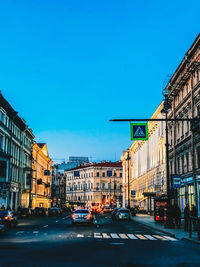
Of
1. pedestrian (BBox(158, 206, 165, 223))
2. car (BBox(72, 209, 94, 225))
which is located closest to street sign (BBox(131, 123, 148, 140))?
car (BBox(72, 209, 94, 225))

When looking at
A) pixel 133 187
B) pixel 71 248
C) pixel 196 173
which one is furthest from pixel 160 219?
pixel 133 187

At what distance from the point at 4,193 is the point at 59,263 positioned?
4665 centimetres

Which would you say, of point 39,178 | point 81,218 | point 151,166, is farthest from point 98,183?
point 81,218

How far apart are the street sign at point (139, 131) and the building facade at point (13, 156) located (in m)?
32.2

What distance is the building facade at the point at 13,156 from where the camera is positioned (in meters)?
53.9

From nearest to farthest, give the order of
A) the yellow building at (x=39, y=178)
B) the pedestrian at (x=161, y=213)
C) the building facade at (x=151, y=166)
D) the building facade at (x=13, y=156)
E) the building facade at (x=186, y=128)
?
the pedestrian at (x=161, y=213) → the building facade at (x=186, y=128) → the building facade at (x=13, y=156) → the building facade at (x=151, y=166) → the yellow building at (x=39, y=178)

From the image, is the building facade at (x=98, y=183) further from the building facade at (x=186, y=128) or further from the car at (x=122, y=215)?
the building facade at (x=186, y=128)

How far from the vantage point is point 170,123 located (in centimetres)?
4800

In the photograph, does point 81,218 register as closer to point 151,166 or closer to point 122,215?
point 122,215

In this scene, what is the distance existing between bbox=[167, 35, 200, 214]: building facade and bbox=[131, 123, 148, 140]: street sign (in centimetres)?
1233

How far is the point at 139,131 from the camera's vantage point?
20.2m

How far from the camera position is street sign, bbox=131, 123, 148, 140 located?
20.0 m

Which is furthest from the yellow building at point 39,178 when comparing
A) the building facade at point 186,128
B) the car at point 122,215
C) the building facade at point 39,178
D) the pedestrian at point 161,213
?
the pedestrian at point 161,213

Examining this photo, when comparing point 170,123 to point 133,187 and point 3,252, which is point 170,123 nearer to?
point 3,252
